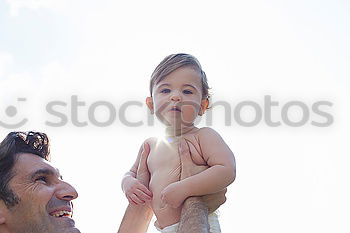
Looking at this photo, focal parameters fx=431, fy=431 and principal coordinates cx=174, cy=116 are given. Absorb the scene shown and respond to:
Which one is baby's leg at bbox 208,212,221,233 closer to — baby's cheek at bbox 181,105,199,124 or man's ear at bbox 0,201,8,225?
baby's cheek at bbox 181,105,199,124

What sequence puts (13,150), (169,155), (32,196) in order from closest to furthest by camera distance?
(169,155) < (32,196) < (13,150)

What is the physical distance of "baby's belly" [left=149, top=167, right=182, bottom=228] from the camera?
3.22 metres

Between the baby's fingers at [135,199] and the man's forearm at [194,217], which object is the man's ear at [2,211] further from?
the man's forearm at [194,217]

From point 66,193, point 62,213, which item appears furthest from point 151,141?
point 62,213

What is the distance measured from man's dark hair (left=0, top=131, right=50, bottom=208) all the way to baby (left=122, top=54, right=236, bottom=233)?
1321mm

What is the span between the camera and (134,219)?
356cm

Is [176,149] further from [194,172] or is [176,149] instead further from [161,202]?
[161,202]

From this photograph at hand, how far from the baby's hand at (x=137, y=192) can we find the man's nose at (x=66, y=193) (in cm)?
84

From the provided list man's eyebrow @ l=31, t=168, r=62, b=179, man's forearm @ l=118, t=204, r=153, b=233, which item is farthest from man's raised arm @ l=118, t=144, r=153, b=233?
man's eyebrow @ l=31, t=168, r=62, b=179

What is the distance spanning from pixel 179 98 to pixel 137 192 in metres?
0.82

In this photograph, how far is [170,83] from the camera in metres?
3.58

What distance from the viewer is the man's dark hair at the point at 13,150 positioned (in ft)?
13.5

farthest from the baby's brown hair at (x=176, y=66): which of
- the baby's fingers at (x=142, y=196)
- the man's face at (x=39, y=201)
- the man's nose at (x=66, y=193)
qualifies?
the man's face at (x=39, y=201)

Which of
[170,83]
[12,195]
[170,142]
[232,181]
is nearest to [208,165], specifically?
[232,181]
